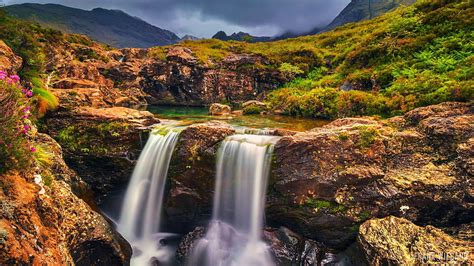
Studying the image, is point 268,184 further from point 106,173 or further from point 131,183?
point 106,173

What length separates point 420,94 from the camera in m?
13.5

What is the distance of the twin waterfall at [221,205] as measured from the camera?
9.91 metres

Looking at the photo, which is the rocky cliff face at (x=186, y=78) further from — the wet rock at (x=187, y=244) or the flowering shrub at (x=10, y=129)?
the flowering shrub at (x=10, y=129)

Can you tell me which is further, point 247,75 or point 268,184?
point 247,75

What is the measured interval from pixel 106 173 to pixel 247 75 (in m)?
36.5

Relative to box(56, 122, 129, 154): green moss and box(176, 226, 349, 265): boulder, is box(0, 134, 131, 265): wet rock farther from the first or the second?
box(56, 122, 129, 154): green moss

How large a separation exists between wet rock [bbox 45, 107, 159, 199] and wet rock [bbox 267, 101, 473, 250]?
23.5 feet

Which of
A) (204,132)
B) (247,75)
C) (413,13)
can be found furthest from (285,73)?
(204,132)

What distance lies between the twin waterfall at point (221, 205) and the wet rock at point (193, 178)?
1.21 ft

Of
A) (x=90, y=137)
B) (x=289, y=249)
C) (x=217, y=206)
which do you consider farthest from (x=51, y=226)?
(x=90, y=137)

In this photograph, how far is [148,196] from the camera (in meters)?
12.2

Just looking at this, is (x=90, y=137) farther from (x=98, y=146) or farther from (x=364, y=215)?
(x=364, y=215)

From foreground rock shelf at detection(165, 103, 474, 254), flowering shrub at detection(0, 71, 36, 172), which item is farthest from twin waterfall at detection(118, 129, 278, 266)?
flowering shrub at detection(0, 71, 36, 172)

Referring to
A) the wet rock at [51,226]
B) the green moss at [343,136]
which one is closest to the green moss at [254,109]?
the green moss at [343,136]
